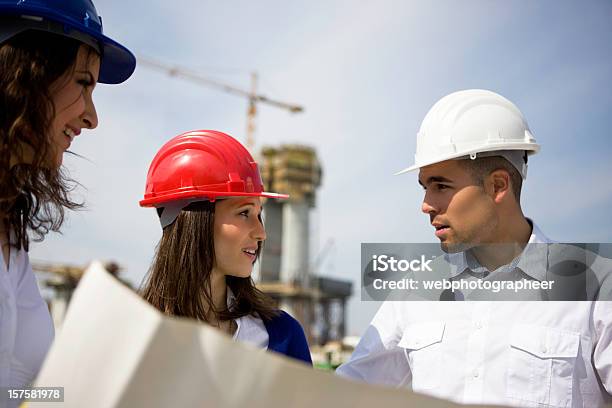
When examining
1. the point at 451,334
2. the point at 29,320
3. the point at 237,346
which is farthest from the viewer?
the point at 451,334

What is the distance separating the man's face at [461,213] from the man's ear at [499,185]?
37mm

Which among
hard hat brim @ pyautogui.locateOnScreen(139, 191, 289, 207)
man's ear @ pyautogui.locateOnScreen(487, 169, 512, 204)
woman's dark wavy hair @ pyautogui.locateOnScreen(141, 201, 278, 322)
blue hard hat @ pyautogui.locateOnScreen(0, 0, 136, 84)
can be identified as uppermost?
blue hard hat @ pyautogui.locateOnScreen(0, 0, 136, 84)

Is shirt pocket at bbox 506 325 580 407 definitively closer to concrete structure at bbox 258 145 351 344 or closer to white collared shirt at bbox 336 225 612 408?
white collared shirt at bbox 336 225 612 408

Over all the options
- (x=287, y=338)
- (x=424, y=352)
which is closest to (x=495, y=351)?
(x=424, y=352)

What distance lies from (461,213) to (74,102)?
5.81 ft

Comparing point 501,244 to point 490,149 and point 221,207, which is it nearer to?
point 490,149

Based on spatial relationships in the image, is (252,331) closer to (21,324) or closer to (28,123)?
(21,324)

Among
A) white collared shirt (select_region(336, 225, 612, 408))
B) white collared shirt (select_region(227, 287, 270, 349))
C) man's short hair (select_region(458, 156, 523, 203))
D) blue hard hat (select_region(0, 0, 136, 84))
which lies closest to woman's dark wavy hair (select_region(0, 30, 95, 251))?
blue hard hat (select_region(0, 0, 136, 84))

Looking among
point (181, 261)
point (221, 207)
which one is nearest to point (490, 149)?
point (221, 207)

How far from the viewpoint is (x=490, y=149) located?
9.11ft

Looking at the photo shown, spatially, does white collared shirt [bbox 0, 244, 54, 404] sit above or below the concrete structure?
below

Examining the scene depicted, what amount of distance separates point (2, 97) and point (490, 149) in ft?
6.98

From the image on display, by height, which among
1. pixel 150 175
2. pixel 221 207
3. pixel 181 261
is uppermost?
pixel 150 175

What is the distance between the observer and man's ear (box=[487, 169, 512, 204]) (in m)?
2.73
